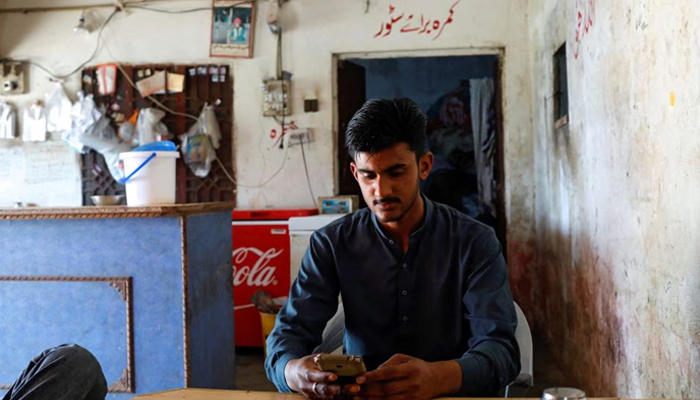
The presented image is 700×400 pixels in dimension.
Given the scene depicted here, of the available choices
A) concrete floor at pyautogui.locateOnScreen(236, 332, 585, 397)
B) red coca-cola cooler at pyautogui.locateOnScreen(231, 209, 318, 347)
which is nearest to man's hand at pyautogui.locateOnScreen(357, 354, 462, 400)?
concrete floor at pyautogui.locateOnScreen(236, 332, 585, 397)

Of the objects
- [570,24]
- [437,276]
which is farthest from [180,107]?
[437,276]

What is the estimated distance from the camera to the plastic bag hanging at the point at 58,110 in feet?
17.4

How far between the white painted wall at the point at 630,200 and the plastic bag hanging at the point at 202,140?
2.71 m

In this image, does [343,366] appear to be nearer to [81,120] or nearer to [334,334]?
[334,334]

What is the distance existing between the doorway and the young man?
3515 millimetres

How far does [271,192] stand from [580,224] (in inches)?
105

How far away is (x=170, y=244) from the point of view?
2.66 meters

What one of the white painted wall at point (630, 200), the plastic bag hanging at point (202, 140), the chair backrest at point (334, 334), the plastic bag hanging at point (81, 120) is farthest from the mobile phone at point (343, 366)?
the plastic bag hanging at point (81, 120)

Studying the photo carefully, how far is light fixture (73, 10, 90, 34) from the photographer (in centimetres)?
527

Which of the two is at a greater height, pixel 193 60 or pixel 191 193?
pixel 193 60

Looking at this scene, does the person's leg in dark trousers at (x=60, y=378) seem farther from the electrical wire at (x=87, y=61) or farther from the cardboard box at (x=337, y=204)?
the electrical wire at (x=87, y=61)

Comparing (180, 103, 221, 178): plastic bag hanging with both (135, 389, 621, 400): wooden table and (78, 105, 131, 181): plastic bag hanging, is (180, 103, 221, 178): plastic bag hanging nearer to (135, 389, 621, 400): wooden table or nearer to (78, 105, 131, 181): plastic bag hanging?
(78, 105, 131, 181): plastic bag hanging

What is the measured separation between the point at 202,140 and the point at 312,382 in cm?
411

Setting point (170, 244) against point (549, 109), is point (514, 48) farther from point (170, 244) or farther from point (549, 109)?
point (170, 244)
